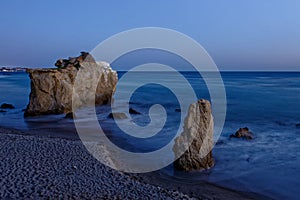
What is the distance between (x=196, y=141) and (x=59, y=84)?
63.6 feet

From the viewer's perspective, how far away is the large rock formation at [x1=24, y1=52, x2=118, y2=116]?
95.7ft

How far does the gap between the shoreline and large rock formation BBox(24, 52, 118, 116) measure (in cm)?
1426

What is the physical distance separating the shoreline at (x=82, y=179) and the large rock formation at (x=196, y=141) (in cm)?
135

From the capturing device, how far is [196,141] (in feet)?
46.9

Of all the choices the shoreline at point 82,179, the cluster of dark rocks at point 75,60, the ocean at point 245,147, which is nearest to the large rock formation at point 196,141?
the ocean at point 245,147

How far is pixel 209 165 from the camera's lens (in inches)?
577

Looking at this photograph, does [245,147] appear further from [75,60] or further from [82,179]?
[75,60]

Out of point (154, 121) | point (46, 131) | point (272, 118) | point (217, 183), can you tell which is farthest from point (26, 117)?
point (272, 118)

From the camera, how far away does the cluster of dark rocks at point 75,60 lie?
34.1m

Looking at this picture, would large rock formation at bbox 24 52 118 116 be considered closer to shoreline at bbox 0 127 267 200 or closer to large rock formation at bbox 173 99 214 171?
shoreline at bbox 0 127 267 200

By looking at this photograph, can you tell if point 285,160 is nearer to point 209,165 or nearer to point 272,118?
point 209,165

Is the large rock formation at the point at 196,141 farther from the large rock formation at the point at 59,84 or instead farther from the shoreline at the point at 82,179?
the large rock formation at the point at 59,84

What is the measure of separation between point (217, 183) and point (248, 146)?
7231mm

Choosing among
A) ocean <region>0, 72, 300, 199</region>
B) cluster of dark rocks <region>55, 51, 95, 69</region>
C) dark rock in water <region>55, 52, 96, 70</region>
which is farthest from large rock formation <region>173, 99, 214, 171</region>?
cluster of dark rocks <region>55, 51, 95, 69</region>
